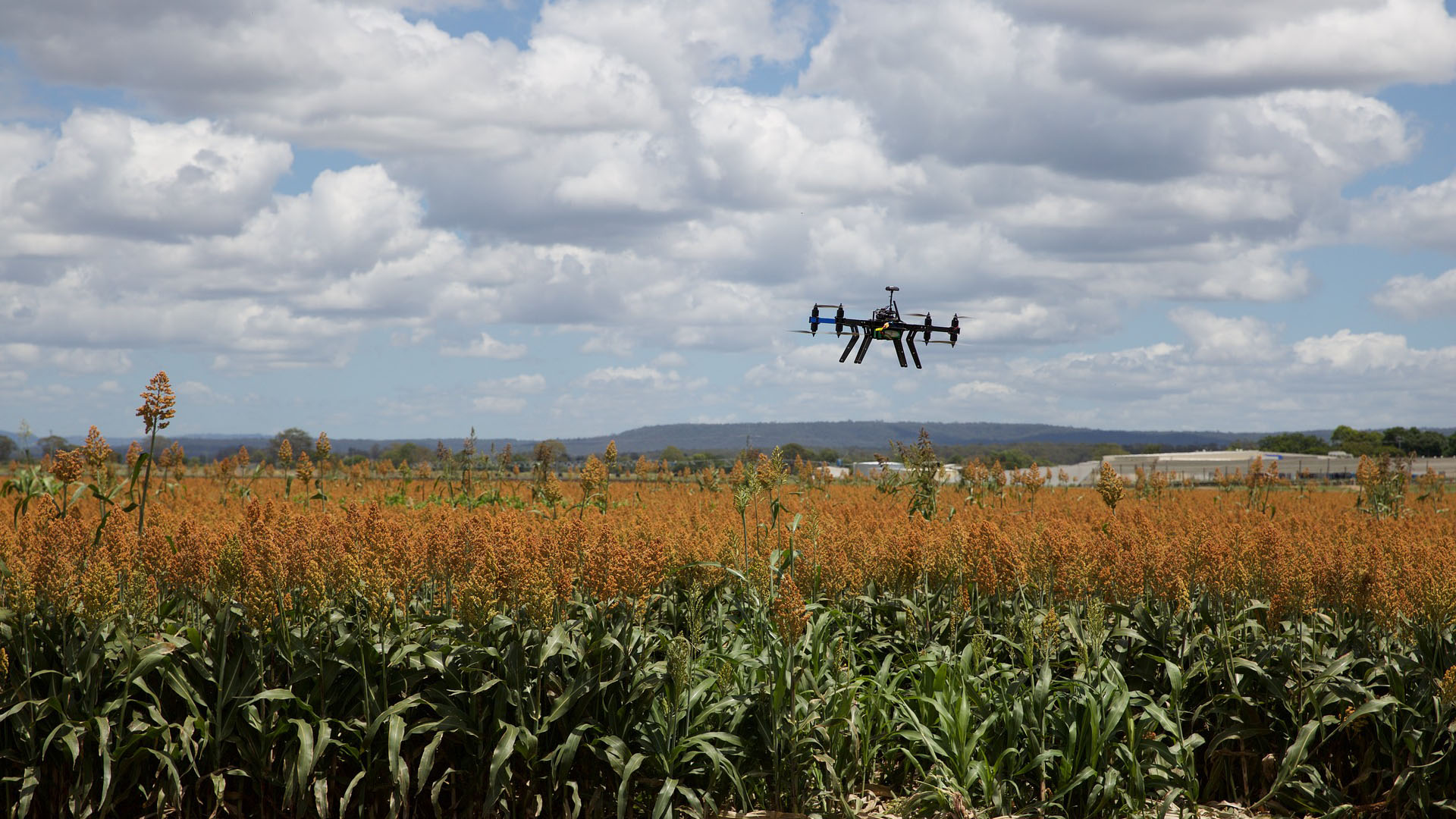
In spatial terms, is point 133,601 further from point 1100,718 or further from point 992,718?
point 1100,718

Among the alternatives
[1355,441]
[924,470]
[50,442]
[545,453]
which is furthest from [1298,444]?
[50,442]

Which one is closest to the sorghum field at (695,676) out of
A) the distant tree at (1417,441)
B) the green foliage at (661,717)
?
the green foliage at (661,717)

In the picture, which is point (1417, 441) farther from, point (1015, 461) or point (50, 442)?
point (50, 442)

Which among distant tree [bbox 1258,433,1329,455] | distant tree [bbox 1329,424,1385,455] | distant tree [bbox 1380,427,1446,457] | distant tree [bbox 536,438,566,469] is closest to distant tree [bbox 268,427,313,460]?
distant tree [bbox 536,438,566,469]

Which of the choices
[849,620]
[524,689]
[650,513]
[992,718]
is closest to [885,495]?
[650,513]

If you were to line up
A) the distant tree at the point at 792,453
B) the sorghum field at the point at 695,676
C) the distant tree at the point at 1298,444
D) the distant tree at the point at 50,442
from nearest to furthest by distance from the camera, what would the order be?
the sorghum field at the point at 695,676 < the distant tree at the point at 50,442 < the distant tree at the point at 792,453 < the distant tree at the point at 1298,444

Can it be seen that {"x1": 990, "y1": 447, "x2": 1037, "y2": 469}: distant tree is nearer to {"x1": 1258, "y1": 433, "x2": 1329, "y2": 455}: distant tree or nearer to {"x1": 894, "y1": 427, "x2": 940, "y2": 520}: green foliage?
{"x1": 894, "y1": 427, "x2": 940, "y2": 520}: green foliage

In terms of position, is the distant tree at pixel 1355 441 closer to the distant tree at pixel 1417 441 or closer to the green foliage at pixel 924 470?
the distant tree at pixel 1417 441
